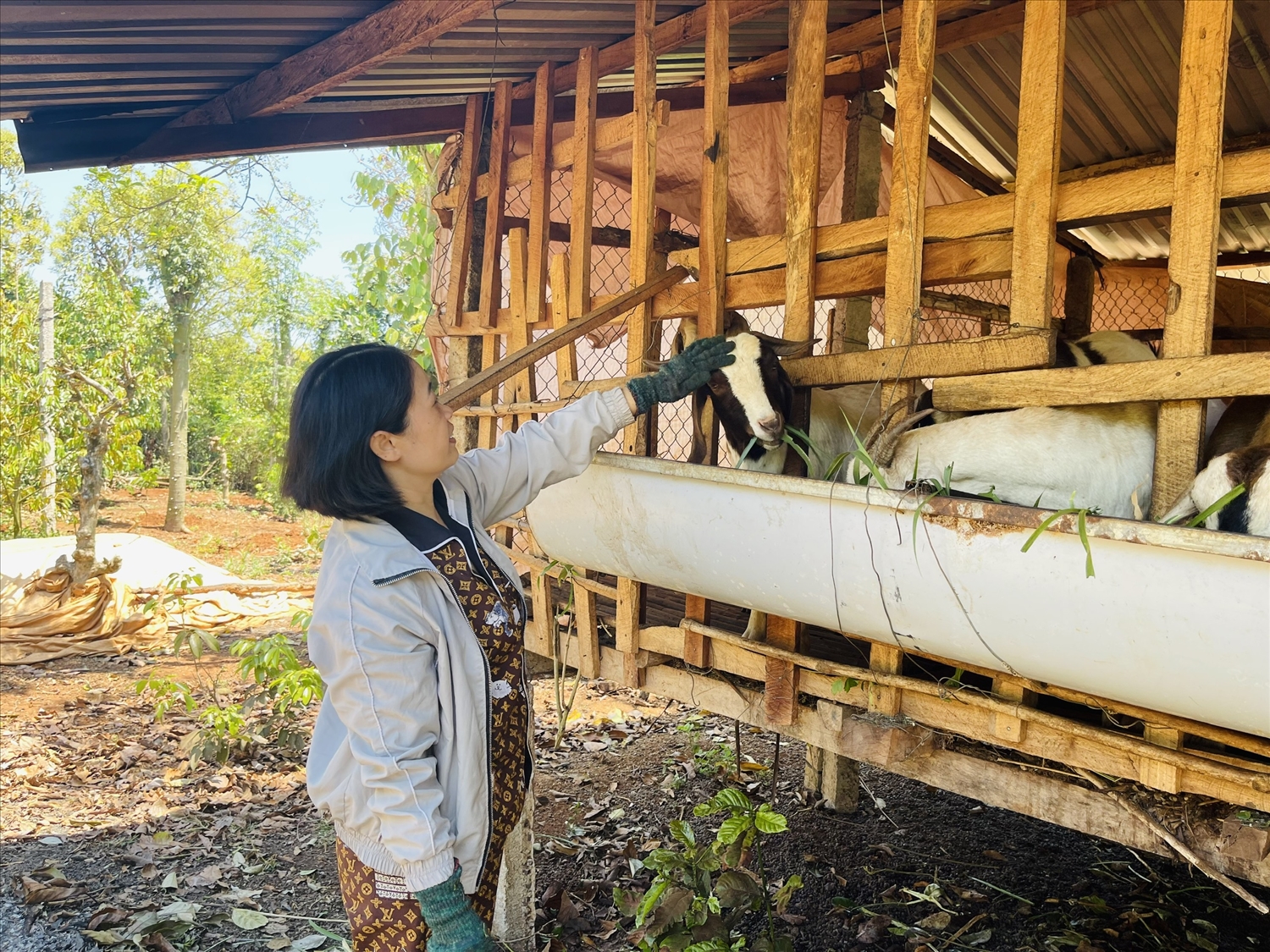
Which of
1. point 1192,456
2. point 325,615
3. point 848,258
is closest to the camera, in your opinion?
point 325,615

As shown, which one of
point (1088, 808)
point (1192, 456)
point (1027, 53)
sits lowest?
point (1088, 808)

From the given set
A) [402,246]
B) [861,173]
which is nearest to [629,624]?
[861,173]

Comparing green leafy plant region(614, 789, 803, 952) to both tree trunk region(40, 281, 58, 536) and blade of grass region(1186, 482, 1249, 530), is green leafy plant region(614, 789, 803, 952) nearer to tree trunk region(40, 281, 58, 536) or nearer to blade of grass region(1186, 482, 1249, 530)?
blade of grass region(1186, 482, 1249, 530)

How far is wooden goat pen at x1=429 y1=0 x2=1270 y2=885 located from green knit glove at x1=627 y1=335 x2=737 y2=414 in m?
0.35

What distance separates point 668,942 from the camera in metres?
3.12

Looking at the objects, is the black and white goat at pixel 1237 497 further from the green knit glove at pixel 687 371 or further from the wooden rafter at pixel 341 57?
the wooden rafter at pixel 341 57

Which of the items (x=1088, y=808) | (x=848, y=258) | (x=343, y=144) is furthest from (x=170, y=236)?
(x=1088, y=808)

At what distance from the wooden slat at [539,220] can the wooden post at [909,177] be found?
1.79 m

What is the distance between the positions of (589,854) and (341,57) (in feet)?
12.3

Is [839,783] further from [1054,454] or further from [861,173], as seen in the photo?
[861,173]

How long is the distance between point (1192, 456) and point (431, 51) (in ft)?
11.8

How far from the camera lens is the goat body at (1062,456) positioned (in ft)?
8.61

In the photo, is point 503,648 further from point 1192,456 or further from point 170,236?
point 170,236

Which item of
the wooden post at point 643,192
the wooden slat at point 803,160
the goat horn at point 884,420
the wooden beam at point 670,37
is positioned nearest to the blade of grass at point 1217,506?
the goat horn at point 884,420
